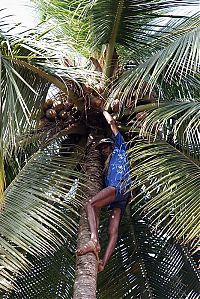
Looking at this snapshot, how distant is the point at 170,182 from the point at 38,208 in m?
0.97

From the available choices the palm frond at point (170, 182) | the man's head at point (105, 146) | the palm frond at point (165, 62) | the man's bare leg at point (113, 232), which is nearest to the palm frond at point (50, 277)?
the man's bare leg at point (113, 232)

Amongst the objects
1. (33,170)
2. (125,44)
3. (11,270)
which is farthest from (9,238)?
(125,44)

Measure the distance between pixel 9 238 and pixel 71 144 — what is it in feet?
4.69

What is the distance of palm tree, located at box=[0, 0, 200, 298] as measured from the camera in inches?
164

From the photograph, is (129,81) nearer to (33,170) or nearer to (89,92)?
(89,92)

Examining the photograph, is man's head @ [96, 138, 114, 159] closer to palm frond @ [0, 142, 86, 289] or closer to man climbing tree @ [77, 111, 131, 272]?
man climbing tree @ [77, 111, 131, 272]

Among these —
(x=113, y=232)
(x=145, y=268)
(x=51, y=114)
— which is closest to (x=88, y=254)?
(x=113, y=232)

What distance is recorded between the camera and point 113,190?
15.1 ft

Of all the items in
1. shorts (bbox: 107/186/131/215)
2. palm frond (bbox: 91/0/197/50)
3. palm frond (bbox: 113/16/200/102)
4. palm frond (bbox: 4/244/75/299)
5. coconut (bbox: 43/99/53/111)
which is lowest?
palm frond (bbox: 4/244/75/299)

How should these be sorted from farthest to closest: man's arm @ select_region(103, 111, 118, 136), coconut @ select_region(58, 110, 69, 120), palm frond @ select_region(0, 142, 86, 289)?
1. coconut @ select_region(58, 110, 69, 120)
2. man's arm @ select_region(103, 111, 118, 136)
3. palm frond @ select_region(0, 142, 86, 289)

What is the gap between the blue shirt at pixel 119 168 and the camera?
4605 mm

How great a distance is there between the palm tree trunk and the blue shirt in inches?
4.7

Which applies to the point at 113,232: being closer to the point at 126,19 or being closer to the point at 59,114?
the point at 59,114

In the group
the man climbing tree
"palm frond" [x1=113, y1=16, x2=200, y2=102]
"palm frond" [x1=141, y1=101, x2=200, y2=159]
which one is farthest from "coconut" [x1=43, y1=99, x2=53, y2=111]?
"palm frond" [x1=141, y1=101, x2=200, y2=159]
